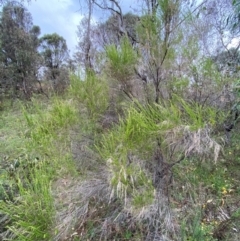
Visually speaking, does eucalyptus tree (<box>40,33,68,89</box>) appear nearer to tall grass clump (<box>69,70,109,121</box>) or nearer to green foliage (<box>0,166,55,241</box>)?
tall grass clump (<box>69,70,109,121</box>)

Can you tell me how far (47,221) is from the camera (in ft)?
5.32

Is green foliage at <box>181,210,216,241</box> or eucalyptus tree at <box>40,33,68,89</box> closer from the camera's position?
green foliage at <box>181,210,216,241</box>

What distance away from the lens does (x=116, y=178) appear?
5.74ft

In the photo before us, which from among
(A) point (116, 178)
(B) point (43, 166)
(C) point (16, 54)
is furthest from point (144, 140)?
(C) point (16, 54)

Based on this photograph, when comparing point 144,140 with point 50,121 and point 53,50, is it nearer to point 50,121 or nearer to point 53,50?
point 50,121

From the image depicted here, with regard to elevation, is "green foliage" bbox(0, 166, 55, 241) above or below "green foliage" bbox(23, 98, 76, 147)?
below

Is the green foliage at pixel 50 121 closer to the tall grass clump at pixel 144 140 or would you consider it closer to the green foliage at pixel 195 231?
the tall grass clump at pixel 144 140

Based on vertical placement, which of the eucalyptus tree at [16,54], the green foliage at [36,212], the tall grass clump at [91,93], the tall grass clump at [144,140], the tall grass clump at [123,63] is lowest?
the green foliage at [36,212]

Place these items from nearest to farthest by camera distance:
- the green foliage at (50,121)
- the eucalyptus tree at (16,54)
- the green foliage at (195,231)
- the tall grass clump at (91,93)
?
the green foliage at (195,231) < the green foliage at (50,121) < the tall grass clump at (91,93) < the eucalyptus tree at (16,54)

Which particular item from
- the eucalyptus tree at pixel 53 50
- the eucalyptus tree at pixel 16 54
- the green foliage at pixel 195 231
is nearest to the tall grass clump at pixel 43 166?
the green foliage at pixel 195 231

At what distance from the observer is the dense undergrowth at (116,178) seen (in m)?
1.74

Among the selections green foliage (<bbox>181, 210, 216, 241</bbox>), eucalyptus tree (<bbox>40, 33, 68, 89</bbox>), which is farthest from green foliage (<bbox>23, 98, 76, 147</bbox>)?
eucalyptus tree (<bbox>40, 33, 68, 89</bbox>)

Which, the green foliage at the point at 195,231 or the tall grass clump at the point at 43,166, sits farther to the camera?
the green foliage at the point at 195,231

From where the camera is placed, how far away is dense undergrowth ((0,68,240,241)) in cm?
174
